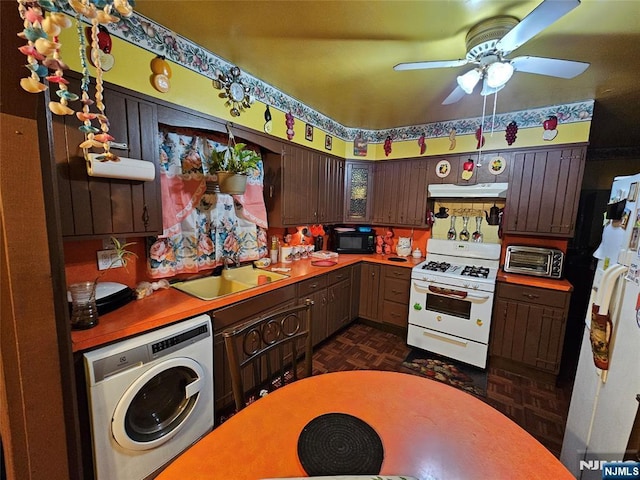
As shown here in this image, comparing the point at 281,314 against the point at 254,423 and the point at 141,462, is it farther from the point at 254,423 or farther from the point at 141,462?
the point at 141,462

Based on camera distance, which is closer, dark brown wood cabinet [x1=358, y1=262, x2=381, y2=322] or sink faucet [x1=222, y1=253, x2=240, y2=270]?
sink faucet [x1=222, y1=253, x2=240, y2=270]

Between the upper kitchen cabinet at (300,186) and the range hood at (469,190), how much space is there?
116 cm

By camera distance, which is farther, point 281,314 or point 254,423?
point 281,314

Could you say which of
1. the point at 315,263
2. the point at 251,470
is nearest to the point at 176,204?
the point at 315,263

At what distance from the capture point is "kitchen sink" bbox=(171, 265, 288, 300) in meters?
2.13

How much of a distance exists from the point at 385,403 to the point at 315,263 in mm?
1917

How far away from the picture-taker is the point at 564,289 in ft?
7.39

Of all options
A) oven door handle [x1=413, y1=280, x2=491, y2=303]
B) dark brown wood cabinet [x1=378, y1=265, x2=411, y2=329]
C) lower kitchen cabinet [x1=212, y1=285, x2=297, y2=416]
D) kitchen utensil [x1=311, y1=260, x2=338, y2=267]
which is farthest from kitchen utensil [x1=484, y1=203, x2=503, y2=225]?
lower kitchen cabinet [x1=212, y1=285, x2=297, y2=416]

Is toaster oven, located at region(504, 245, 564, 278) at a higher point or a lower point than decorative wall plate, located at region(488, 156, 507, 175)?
lower

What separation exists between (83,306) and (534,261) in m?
3.47

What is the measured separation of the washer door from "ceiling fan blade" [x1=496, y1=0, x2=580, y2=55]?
222cm

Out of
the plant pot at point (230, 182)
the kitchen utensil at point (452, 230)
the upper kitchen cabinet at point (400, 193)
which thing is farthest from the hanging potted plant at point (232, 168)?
the kitchen utensil at point (452, 230)

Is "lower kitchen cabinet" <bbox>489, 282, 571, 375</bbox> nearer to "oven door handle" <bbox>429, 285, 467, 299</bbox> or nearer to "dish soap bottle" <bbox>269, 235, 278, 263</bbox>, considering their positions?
"oven door handle" <bbox>429, 285, 467, 299</bbox>

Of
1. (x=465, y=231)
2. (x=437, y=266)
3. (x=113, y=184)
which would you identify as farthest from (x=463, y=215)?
(x=113, y=184)
